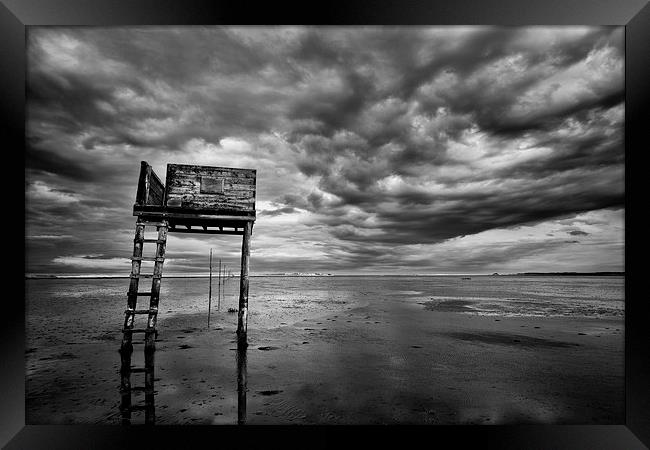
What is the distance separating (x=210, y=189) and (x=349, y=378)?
6.79 metres

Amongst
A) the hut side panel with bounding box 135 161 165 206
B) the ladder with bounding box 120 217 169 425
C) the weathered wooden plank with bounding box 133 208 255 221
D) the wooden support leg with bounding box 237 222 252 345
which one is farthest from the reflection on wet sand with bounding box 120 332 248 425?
the hut side panel with bounding box 135 161 165 206

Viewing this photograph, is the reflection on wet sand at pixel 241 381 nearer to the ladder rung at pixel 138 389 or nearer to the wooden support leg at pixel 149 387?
the wooden support leg at pixel 149 387

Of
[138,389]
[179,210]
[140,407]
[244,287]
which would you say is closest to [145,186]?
[179,210]

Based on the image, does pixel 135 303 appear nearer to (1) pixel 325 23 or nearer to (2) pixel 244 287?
(2) pixel 244 287

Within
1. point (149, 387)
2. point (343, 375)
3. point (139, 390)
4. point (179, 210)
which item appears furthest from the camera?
point (179, 210)

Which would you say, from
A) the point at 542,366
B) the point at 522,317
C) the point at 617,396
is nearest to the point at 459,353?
the point at 542,366

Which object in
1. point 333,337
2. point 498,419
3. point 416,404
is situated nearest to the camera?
point 498,419

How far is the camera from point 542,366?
8.22m

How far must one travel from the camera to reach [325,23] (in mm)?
4465

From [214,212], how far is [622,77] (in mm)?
9668

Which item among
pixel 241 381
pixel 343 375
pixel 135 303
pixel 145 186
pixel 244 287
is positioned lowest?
pixel 343 375

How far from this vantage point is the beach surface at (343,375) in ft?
18.4

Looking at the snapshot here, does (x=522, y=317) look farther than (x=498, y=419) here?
Yes
